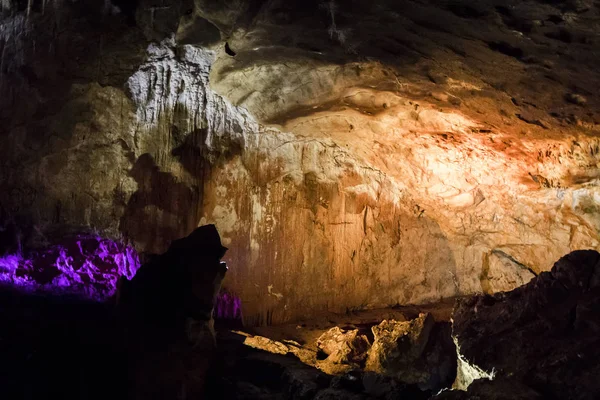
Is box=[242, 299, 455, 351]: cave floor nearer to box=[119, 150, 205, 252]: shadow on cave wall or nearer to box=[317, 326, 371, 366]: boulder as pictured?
box=[317, 326, 371, 366]: boulder

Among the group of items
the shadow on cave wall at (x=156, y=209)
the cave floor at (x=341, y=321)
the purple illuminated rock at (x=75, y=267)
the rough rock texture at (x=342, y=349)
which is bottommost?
the cave floor at (x=341, y=321)

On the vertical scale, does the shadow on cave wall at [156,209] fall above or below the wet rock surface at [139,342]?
above

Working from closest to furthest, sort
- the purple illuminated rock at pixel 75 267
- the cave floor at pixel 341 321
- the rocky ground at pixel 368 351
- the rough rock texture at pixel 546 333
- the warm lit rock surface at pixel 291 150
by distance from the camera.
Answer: the rough rock texture at pixel 546 333, the rocky ground at pixel 368 351, the warm lit rock surface at pixel 291 150, the purple illuminated rock at pixel 75 267, the cave floor at pixel 341 321

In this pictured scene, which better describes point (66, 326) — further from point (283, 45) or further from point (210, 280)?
point (283, 45)

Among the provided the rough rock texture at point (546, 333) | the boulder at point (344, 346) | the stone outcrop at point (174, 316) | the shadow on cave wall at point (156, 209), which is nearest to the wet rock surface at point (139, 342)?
the stone outcrop at point (174, 316)

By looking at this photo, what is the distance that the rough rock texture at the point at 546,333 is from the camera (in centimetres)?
327

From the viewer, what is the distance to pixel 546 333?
12.0ft

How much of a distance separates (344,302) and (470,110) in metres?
4.16

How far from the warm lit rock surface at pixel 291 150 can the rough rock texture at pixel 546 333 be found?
1.93 m

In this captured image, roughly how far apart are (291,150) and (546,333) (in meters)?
5.41

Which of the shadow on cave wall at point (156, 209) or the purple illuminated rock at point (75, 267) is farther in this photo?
the shadow on cave wall at point (156, 209)

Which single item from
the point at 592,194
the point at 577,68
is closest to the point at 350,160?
the point at 592,194

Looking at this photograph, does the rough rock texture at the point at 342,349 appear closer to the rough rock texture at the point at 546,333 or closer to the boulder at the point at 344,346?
the boulder at the point at 344,346

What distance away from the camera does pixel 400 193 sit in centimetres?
917
